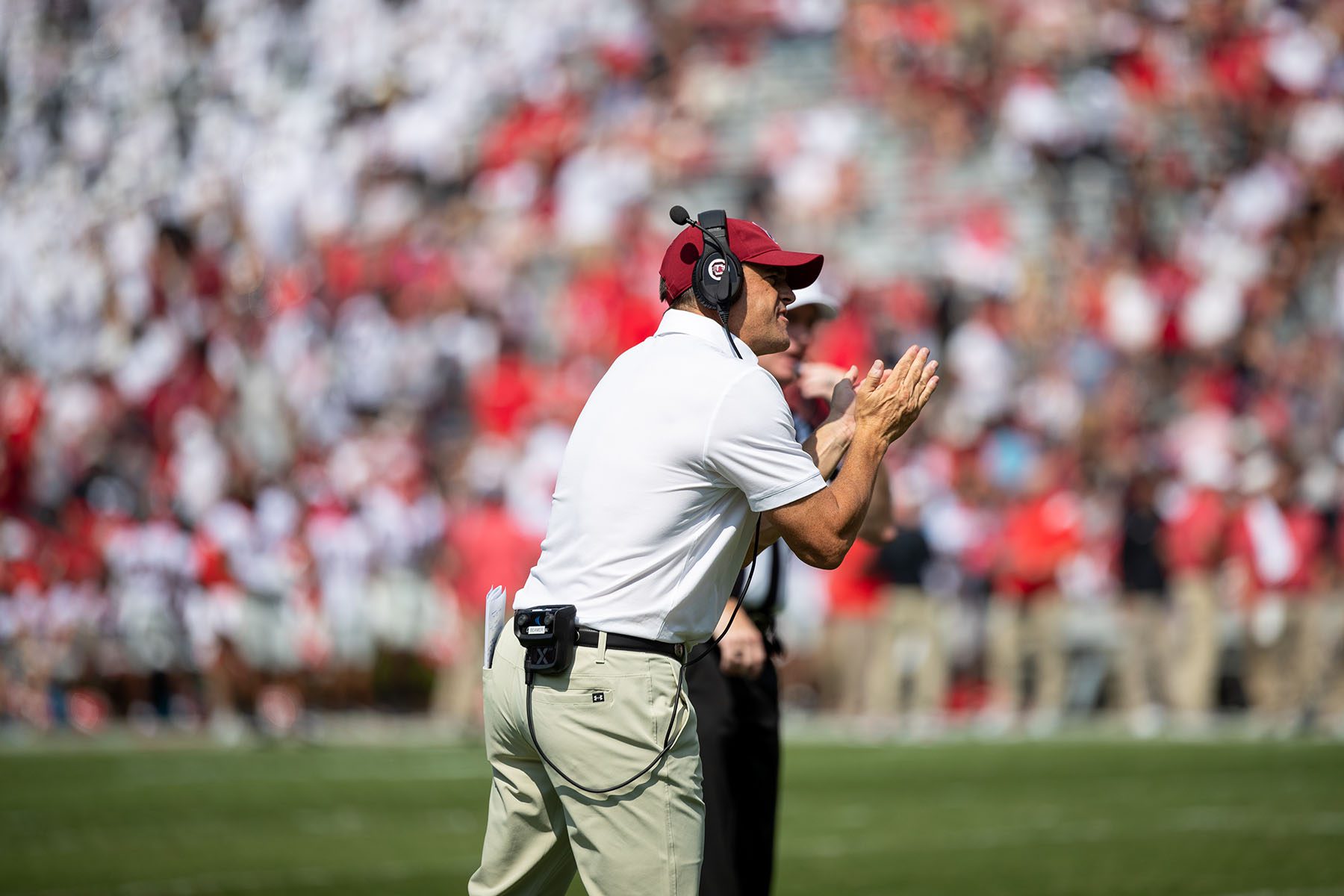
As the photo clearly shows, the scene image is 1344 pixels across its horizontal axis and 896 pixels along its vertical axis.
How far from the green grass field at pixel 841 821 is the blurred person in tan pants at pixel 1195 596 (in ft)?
5.72

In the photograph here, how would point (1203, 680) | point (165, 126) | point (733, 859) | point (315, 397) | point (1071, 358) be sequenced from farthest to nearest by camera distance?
point (165, 126)
point (315, 397)
point (1071, 358)
point (1203, 680)
point (733, 859)

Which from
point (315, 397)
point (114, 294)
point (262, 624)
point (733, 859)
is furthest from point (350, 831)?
point (114, 294)

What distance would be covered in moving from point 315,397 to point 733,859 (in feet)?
55.4

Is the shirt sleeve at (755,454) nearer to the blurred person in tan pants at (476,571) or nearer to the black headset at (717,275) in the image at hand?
the black headset at (717,275)

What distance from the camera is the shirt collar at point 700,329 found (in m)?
4.38

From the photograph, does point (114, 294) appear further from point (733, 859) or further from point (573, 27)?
point (733, 859)

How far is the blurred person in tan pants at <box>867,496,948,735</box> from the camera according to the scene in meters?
16.5

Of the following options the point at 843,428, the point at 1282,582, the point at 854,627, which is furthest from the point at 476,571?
the point at 843,428

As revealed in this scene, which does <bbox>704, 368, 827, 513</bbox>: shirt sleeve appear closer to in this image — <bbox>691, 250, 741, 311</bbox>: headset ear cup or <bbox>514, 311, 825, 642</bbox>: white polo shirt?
<bbox>514, 311, 825, 642</bbox>: white polo shirt

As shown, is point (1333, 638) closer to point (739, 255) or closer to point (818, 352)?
point (818, 352)

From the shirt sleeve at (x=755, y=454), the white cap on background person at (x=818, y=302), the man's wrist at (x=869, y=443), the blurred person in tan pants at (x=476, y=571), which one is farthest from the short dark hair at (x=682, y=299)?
the blurred person in tan pants at (x=476, y=571)

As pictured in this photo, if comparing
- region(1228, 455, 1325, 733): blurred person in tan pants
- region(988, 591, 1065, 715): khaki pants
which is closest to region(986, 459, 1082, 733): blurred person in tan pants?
region(988, 591, 1065, 715): khaki pants

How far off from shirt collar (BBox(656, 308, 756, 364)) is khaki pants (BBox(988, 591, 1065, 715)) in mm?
12587

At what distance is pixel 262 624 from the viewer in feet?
58.7
